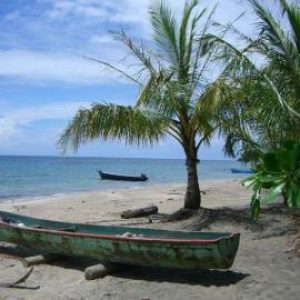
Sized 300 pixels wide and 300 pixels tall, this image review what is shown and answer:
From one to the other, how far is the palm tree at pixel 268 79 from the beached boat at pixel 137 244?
2.49m

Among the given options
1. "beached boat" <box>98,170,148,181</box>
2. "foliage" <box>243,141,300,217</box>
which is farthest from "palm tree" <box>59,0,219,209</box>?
"beached boat" <box>98,170,148,181</box>

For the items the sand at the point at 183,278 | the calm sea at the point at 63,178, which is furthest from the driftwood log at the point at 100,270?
the calm sea at the point at 63,178

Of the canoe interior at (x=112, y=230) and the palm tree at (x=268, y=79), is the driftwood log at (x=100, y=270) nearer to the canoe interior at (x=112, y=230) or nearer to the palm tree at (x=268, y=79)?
the canoe interior at (x=112, y=230)

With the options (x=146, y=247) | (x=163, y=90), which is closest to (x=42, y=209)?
(x=163, y=90)

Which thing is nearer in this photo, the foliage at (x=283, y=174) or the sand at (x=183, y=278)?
the foliage at (x=283, y=174)

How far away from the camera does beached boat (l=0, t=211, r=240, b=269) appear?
657cm

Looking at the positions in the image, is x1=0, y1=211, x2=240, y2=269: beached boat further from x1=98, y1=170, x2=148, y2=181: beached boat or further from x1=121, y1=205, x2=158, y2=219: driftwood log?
x1=98, y1=170, x2=148, y2=181: beached boat

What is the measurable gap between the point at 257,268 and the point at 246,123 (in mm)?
4151

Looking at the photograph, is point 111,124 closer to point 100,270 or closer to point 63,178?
point 100,270

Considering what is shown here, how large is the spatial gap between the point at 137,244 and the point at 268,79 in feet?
11.9

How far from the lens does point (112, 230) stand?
848 centimetres

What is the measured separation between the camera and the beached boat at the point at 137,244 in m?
6.57

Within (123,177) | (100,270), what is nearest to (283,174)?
(100,270)

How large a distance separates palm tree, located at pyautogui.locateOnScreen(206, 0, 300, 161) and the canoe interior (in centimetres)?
229
